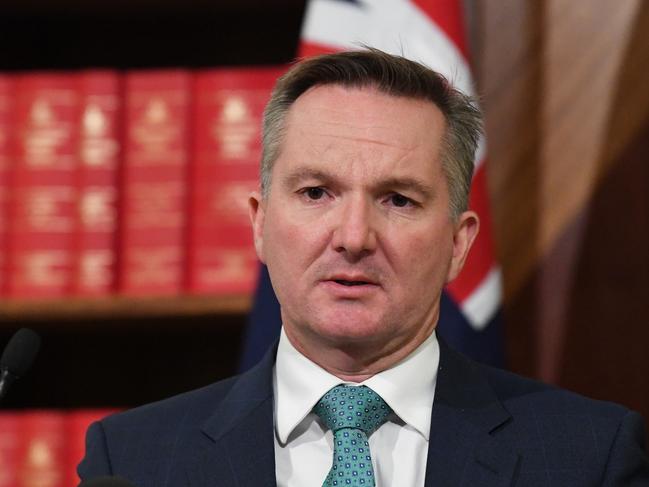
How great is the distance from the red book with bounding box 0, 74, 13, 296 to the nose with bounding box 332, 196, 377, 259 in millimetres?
924

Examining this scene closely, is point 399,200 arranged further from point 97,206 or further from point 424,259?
point 97,206

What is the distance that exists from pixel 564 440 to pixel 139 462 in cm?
48

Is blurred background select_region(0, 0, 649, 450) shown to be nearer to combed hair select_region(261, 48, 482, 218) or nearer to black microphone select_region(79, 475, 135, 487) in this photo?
combed hair select_region(261, 48, 482, 218)

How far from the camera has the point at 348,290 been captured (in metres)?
1.35

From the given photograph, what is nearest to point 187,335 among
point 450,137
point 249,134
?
point 249,134

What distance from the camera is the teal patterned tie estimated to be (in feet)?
4.37

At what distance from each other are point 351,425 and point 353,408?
0.02 m

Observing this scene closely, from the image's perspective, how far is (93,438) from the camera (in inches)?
A: 58.4

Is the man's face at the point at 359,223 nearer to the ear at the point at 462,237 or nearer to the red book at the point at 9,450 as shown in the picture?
the ear at the point at 462,237

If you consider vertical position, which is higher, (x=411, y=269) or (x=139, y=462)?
(x=411, y=269)

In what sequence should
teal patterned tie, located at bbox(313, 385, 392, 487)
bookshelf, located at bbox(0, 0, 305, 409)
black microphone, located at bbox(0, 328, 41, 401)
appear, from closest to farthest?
black microphone, located at bbox(0, 328, 41, 401), teal patterned tie, located at bbox(313, 385, 392, 487), bookshelf, located at bbox(0, 0, 305, 409)

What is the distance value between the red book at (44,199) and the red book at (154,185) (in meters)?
0.09

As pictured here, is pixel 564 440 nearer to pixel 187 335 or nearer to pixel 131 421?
pixel 131 421

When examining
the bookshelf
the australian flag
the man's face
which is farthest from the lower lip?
the bookshelf
